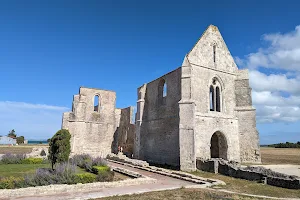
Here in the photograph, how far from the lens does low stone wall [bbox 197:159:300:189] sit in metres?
9.33

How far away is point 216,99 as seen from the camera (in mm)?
Result: 17766

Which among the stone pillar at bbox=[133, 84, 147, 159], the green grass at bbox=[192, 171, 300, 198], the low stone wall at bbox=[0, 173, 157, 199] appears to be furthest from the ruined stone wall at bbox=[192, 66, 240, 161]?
the low stone wall at bbox=[0, 173, 157, 199]

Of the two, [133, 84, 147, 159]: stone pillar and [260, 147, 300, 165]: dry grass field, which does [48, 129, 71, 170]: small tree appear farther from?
[260, 147, 300, 165]: dry grass field

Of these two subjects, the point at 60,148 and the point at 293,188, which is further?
the point at 60,148

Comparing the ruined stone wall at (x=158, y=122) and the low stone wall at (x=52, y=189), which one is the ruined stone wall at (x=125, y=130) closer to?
the ruined stone wall at (x=158, y=122)

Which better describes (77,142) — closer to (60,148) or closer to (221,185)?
(60,148)

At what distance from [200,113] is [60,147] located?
9594mm

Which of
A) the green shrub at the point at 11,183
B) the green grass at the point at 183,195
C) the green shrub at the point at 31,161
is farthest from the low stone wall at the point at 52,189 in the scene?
the green shrub at the point at 31,161

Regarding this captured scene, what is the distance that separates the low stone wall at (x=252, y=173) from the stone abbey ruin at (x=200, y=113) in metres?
1.07

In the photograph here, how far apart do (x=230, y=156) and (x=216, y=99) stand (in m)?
4.47

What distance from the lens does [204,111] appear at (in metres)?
16.4

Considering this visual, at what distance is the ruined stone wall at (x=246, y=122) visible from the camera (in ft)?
55.5

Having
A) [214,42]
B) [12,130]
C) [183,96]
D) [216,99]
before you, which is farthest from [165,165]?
[12,130]

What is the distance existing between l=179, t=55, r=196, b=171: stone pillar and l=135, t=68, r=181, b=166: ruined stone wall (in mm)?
832
